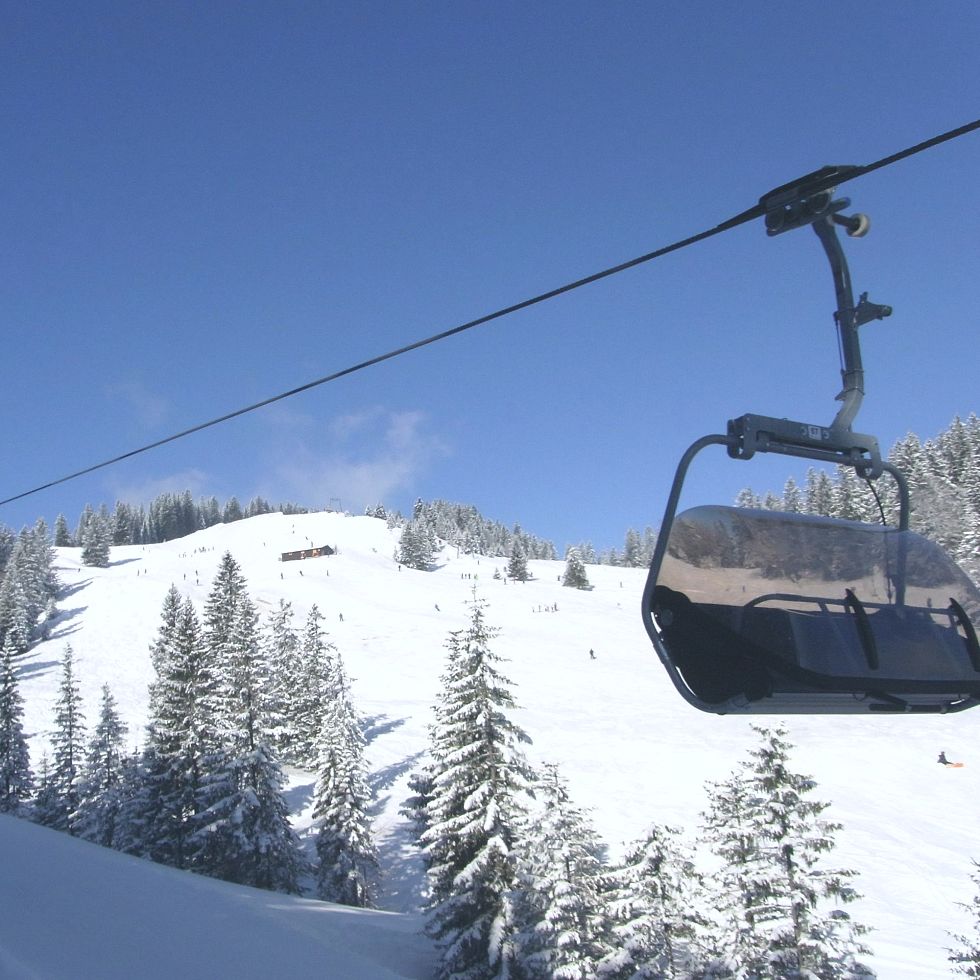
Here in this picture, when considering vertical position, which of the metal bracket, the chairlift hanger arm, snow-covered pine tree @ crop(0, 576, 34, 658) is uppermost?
snow-covered pine tree @ crop(0, 576, 34, 658)

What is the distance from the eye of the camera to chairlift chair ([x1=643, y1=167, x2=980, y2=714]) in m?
3.26

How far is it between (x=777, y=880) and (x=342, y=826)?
55.1ft

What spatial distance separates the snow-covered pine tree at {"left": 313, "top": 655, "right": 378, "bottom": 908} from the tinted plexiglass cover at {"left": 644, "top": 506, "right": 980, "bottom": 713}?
2784 centimetres

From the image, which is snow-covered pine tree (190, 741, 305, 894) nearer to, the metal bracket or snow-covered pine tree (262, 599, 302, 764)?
snow-covered pine tree (262, 599, 302, 764)

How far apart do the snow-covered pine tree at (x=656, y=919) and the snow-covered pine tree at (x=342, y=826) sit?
12.6m

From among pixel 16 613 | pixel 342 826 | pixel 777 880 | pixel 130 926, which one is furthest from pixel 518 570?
pixel 130 926

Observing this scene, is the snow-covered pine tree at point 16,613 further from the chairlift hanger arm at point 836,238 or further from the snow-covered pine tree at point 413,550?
the chairlift hanger arm at point 836,238

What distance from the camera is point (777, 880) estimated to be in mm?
16656

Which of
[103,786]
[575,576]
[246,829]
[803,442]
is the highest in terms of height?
[575,576]

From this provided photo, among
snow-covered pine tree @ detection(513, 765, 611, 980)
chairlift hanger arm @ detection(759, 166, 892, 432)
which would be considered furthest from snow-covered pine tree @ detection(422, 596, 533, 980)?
chairlift hanger arm @ detection(759, 166, 892, 432)

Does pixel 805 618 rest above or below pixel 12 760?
below

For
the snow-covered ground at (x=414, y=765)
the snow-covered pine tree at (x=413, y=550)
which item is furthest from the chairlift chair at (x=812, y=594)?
the snow-covered pine tree at (x=413, y=550)

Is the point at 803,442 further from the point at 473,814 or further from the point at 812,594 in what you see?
the point at 473,814

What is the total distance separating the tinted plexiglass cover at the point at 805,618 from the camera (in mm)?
3246
